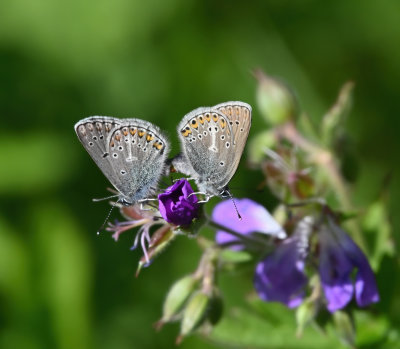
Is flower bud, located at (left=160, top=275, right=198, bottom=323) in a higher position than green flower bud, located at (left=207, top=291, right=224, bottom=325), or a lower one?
higher

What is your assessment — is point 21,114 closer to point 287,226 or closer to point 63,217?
point 63,217

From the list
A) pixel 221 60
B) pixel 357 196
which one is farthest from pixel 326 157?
pixel 221 60

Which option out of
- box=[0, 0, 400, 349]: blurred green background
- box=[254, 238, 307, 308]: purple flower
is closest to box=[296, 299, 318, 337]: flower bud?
box=[254, 238, 307, 308]: purple flower

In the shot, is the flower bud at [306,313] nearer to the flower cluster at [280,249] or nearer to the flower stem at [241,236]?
the flower cluster at [280,249]

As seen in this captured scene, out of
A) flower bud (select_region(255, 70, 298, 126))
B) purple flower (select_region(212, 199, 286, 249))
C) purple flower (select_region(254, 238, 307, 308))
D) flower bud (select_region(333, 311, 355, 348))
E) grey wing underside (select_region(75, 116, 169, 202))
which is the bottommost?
flower bud (select_region(333, 311, 355, 348))

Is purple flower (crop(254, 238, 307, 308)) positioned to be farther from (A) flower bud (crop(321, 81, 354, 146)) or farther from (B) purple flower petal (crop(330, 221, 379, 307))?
(A) flower bud (crop(321, 81, 354, 146))

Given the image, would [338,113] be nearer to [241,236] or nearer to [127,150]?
[241,236]
